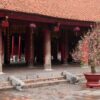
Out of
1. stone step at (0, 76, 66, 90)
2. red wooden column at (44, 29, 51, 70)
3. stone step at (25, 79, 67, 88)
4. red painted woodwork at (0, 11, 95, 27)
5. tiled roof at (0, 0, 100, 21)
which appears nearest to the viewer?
stone step at (0, 76, 66, 90)

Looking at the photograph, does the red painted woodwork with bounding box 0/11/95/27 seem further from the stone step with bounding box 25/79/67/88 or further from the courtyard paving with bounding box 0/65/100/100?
the courtyard paving with bounding box 0/65/100/100

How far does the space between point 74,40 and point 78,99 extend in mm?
16565

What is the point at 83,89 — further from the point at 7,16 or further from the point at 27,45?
the point at 27,45

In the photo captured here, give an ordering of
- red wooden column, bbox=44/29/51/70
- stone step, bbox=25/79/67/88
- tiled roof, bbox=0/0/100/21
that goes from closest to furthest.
Result: stone step, bbox=25/79/67/88 < tiled roof, bbox=0/0/100/21 < red wooden column, bbox=44/29/51/70

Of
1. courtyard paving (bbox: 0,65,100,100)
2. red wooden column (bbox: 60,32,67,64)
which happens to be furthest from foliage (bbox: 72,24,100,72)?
red wooden column (bbox: 60,32,67,64)

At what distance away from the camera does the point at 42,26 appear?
24688mm

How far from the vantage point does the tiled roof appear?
21747 mm

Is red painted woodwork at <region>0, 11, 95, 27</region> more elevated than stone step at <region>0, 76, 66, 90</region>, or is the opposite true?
red painted woodwork at <region>0, 11, 95, 27</region>

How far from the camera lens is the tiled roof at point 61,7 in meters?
21.7

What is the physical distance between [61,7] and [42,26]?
214cm

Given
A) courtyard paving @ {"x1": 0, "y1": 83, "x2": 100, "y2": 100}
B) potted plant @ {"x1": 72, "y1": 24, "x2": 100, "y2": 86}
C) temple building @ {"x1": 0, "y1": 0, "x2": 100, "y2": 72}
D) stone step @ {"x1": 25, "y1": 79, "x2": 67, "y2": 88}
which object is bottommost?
courtyard paving @ {"x1": 0, "y1": 83, "x2": 100, "y2": 100}

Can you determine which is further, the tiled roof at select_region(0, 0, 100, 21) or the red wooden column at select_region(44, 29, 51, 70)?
the red wooden column at select_region(44, 29, 51, 70)

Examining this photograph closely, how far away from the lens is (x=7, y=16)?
68.2 feet

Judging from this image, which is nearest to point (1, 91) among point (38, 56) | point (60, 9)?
point (60, 9)
